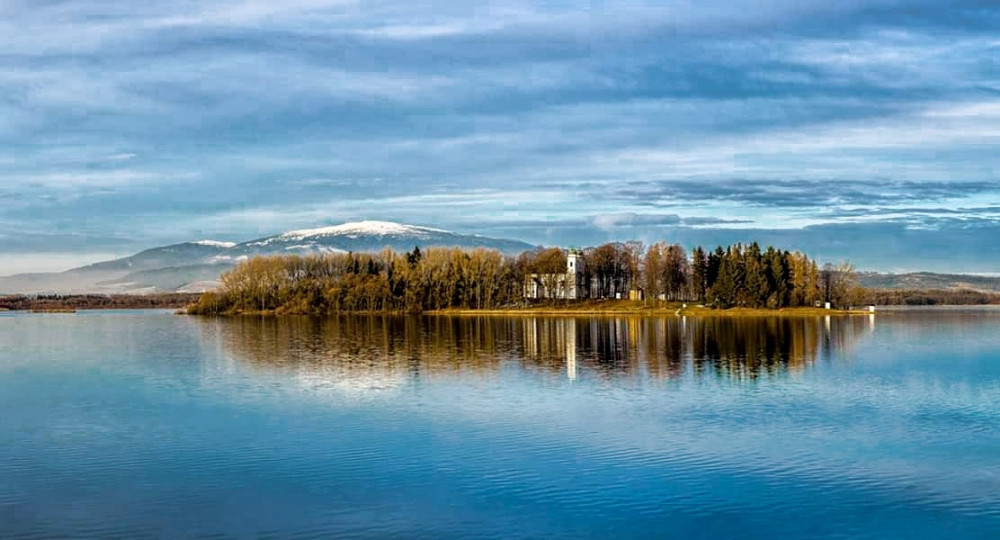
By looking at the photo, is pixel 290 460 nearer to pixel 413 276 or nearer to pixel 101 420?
pixel 101 420

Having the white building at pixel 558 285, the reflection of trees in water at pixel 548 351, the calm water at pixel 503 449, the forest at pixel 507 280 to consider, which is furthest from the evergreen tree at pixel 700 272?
the calm water at pixel 503 449

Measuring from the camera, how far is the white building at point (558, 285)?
420 ft

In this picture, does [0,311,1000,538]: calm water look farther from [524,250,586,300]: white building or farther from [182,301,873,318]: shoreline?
[524,250,586,300]: white building

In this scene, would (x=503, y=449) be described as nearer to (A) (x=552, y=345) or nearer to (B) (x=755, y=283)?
(A) (x=552, y=345)

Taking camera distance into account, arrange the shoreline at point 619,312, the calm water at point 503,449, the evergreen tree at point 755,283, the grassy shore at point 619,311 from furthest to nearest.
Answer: the evergreen tree at point 755,283 < the grassy shore at point 619,311 < the shoreline at point 619,312 < the calm water at point 503,449

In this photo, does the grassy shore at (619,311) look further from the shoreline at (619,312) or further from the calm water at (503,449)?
the calm water at (503,449)

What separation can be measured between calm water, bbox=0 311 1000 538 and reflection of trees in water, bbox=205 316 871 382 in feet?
1.64

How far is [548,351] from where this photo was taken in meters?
50.0

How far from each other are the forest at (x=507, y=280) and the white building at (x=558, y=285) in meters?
0.19

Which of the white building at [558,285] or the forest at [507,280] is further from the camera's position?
the white building at [558,285]

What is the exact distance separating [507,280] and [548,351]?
76.9m

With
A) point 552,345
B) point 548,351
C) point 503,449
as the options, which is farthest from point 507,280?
point 503,449

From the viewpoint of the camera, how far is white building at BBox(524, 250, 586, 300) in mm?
128000

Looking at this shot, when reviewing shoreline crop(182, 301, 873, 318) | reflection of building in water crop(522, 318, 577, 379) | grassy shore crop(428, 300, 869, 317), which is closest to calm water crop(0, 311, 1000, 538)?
reflection of building in water crop(522, 318, 577, 379)
